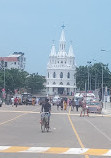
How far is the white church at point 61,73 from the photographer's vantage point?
7047 inches

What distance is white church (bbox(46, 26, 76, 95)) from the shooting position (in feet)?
587

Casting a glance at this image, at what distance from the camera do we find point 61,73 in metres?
180

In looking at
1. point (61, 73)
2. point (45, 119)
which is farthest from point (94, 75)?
point (45, 119)

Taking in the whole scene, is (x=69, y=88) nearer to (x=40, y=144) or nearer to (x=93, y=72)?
(x=93, y=72)

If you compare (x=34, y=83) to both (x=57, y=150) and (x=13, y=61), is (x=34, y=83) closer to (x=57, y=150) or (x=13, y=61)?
(x=13, y=61)

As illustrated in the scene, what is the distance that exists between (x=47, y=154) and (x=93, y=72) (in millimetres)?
130122

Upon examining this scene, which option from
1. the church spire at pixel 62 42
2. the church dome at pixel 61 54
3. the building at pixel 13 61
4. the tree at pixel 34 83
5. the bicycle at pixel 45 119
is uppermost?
the church spire at pixel 62 42

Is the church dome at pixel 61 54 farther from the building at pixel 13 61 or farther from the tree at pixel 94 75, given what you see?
the tree at pixel 94 75

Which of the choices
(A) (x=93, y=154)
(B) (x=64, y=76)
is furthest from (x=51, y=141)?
(B) (x=64, y=76)

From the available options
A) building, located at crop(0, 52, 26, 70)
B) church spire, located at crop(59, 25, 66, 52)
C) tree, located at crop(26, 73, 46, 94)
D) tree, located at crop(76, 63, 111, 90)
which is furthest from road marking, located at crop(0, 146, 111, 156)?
church spire, located at crop(59, 25, 66, 52)

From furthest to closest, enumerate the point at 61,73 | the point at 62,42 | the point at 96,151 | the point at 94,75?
1. the point at 62,42
2. the point at 61,73
3. the point at 94,75
4. the point at 96,151

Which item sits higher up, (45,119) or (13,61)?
(13,61)

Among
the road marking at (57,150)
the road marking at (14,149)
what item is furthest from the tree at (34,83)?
the road marking at (57,150)

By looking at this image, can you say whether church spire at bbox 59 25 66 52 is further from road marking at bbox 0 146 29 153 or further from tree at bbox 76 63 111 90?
road marking at bbox 0 146 29 153
